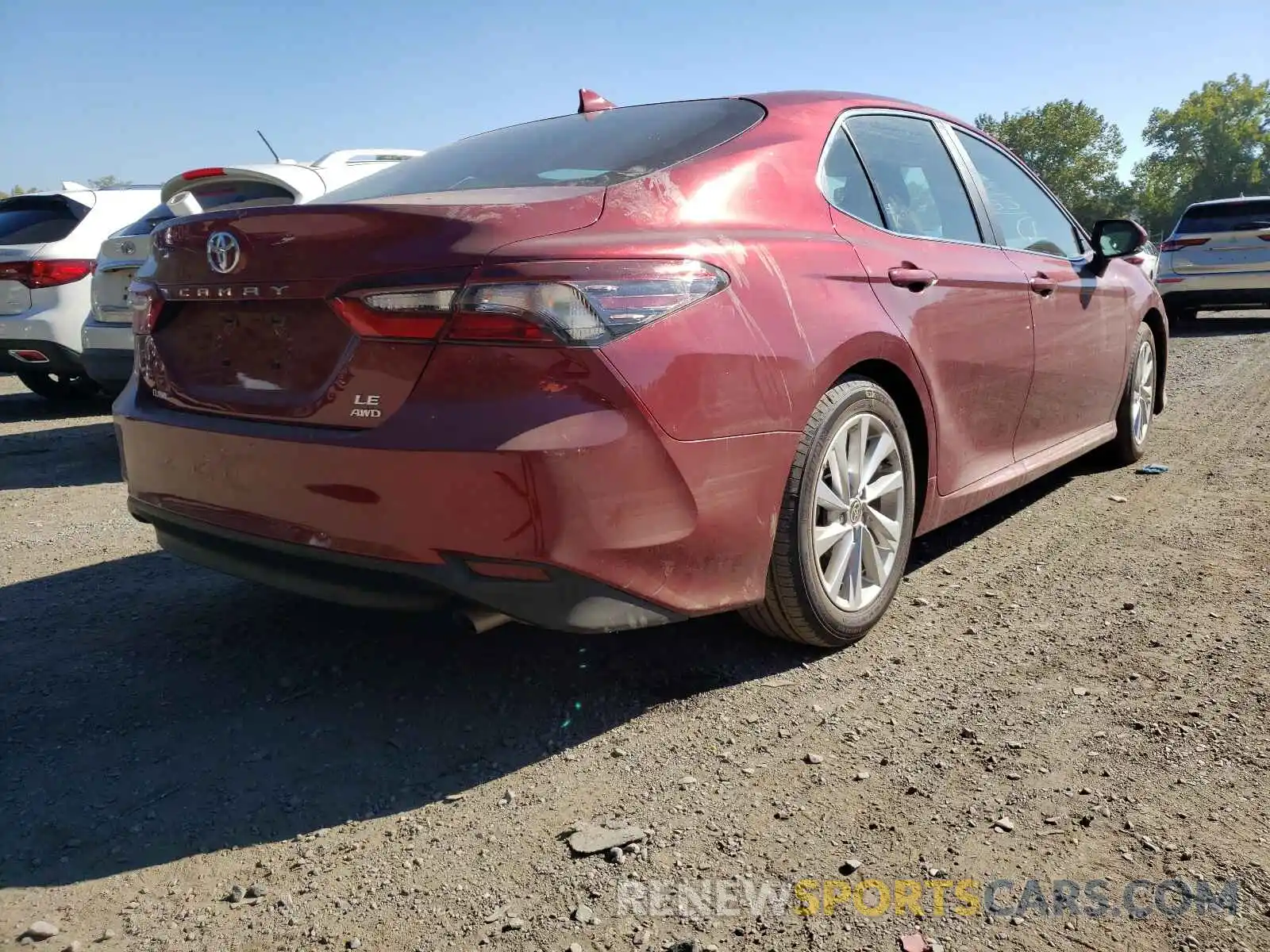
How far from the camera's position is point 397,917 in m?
1.89

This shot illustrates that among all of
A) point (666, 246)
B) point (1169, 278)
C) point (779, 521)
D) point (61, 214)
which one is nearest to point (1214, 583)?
point (779, 521)

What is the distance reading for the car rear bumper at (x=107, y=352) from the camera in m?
5.84

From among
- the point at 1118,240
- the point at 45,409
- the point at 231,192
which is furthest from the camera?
the point at 45,409

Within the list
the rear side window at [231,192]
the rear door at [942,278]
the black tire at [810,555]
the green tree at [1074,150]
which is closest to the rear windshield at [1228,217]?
the rear door at [942,278]

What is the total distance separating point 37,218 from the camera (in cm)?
730

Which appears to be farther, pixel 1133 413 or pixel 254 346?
pixel 1133 413

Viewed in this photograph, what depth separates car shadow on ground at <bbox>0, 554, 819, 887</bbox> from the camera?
7.27ft

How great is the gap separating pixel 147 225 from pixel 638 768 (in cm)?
525

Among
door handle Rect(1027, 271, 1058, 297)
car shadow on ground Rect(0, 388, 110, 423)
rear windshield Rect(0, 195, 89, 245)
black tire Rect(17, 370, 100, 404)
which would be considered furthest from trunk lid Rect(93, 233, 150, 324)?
door handle Rect(1027, 271, 1058, 297)

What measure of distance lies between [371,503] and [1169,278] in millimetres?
13375

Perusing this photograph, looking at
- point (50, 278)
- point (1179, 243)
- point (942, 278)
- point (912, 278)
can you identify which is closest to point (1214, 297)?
point (1179, 243)

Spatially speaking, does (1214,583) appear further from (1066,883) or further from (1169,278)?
(1169,278)

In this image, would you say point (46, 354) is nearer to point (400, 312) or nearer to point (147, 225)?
point (147, 225)

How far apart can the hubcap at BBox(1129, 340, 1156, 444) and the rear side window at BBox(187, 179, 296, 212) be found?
4544mm
